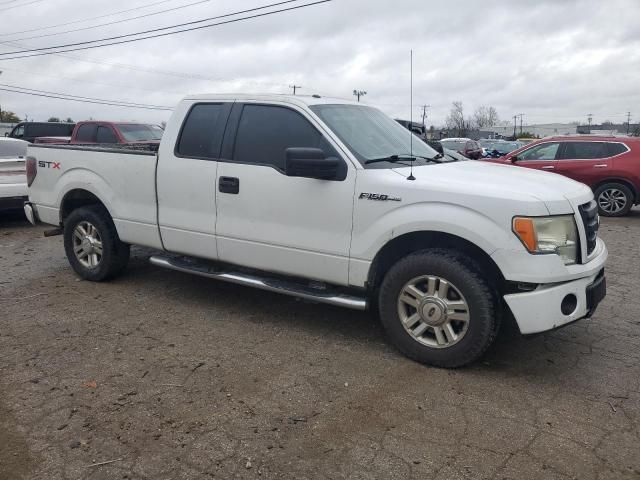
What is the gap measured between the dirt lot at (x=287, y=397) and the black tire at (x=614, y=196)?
7152mm

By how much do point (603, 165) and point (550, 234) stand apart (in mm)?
9429

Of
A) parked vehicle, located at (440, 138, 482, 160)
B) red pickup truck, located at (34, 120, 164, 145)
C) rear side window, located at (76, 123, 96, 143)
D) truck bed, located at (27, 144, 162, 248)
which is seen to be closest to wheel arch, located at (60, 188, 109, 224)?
truck bed, located at (27, 144, 162, 248)

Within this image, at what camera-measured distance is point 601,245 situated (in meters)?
Answer: 4.43

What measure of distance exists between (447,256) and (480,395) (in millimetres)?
929

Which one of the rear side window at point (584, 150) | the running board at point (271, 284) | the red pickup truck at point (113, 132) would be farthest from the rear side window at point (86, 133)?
the rear side window at point (584, 150)

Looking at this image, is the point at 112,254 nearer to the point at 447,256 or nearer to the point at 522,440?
the point at 447,256

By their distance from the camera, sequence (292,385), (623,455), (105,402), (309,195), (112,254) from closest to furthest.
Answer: (623,455) < (105,402) < (292,385) < (309,195) < (112,254)

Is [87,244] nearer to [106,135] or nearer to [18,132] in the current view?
[106,135]

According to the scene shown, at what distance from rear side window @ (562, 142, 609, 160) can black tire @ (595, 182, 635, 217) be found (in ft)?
2.21

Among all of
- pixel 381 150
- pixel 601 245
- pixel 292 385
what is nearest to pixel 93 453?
A: pixel 292 385

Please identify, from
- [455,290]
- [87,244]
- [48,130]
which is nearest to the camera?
[455,290]

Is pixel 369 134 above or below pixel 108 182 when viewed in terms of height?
above

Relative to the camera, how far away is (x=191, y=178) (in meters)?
5.04

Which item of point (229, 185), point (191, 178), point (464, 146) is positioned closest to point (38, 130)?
point (464, 146)
